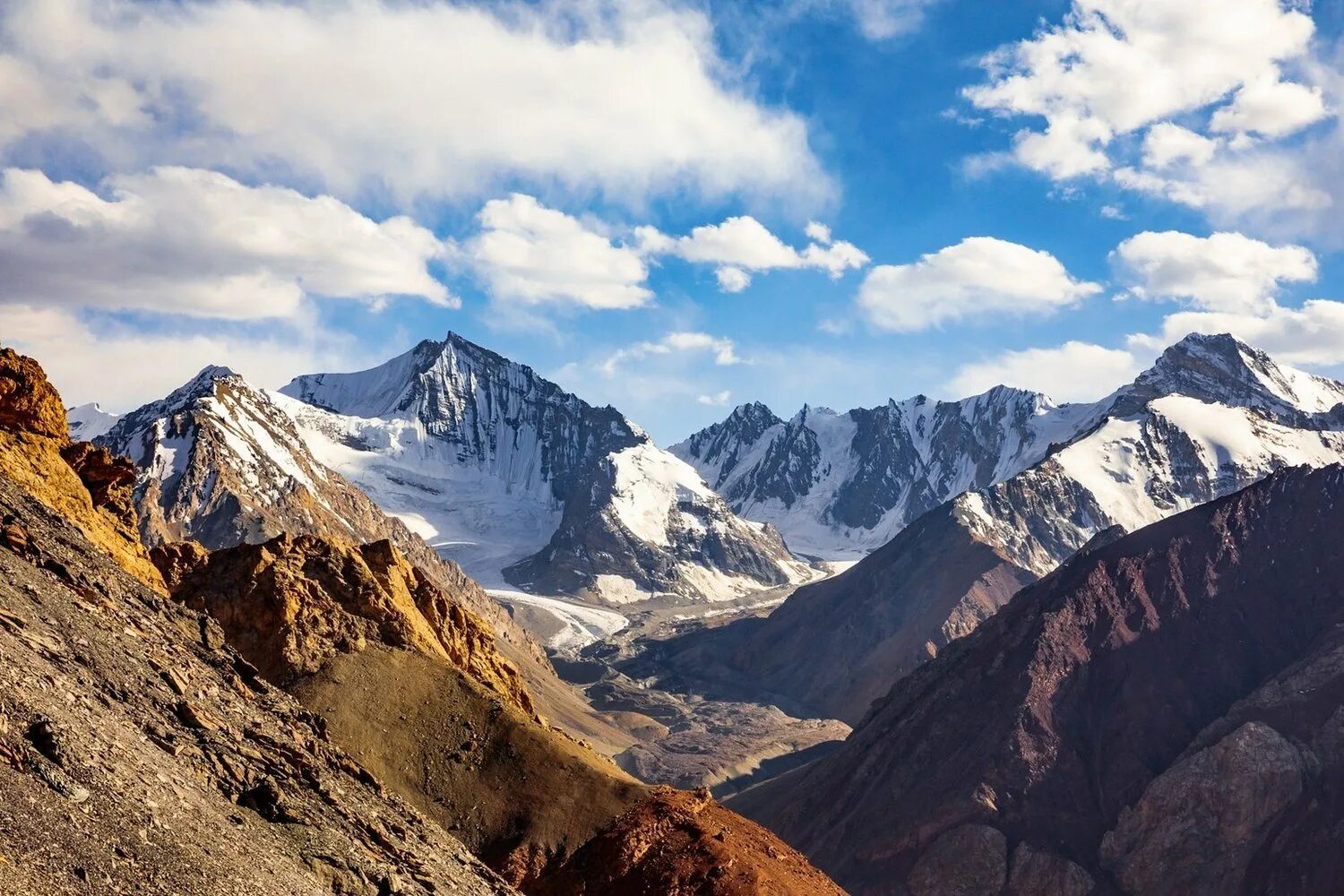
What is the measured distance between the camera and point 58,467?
63.0 m

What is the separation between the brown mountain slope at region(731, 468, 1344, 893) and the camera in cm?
11119

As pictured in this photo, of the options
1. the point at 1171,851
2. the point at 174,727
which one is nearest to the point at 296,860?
the point at 174,727

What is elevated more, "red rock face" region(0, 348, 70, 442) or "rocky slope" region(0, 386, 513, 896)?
"red rock face" region(0, 348, 70, 442)

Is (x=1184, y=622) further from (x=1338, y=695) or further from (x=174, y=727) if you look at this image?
(x=174, y=727)

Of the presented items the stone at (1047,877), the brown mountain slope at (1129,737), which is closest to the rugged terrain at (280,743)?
the stone at (1047,877)

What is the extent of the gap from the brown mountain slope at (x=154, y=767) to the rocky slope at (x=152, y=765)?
64 mm

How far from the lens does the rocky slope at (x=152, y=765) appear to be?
104ft

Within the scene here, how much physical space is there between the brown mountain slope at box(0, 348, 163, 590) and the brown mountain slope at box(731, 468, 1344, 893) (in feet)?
244

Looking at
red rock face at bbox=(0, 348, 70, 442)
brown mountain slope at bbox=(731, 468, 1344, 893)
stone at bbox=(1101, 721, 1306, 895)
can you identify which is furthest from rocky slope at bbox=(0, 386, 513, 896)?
brown mountain slope at bbox=(731, 468, 1344, 893)

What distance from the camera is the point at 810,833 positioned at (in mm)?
131000

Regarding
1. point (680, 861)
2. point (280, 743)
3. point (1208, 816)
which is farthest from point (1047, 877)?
point (280, 743)

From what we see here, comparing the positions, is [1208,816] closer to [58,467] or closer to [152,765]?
[58,467]

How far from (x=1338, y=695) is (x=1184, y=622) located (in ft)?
83.5

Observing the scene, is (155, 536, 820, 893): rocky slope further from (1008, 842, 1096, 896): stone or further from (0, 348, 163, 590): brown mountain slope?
(1008, 842, 1096, 896): stone
